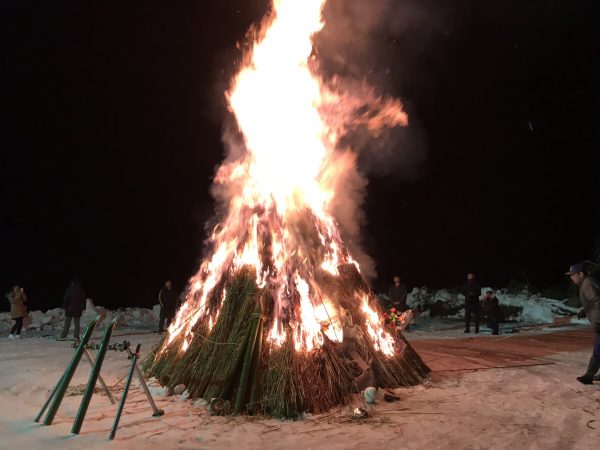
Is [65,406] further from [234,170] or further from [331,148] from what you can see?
[331,148]

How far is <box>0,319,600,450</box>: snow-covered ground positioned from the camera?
472 centimetres

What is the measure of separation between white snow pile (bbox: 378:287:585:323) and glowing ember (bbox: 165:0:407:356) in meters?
13.0

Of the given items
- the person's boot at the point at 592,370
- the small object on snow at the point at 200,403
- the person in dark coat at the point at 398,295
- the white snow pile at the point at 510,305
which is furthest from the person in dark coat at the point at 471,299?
the small object on snow at the point at 200,403

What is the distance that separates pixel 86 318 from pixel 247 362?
15.1 meters

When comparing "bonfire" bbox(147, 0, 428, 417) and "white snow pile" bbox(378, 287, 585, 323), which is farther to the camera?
"white snow pile" bbox(378, 287, 585, 323)

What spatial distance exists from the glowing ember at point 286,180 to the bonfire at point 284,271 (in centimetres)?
2

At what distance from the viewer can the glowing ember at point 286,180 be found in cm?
737

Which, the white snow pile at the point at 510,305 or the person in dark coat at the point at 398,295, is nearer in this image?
the person in dark coat at the point at 398,295

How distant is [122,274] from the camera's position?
97.3 feet

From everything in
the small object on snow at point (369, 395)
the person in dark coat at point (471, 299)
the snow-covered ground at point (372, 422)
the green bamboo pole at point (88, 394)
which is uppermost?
the person in dark coat at point (471, 299)

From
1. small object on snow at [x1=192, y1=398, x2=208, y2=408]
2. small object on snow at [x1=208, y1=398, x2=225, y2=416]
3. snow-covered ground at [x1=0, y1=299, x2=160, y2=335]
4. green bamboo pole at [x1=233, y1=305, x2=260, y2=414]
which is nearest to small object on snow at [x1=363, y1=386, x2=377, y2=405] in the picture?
green bamboo pole at [x1=233, y1=305, x2=260, y2=414]

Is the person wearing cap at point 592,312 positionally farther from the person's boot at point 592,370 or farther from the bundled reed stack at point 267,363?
the bundled reed stack at point 267,363

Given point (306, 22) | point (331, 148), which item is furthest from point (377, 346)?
point (306, 22)

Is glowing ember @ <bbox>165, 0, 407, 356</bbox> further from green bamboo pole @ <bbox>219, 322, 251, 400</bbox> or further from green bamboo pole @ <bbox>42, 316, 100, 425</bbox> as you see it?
green bamboo pole @ <bbox>42, 316, 100, 425</bbox>
